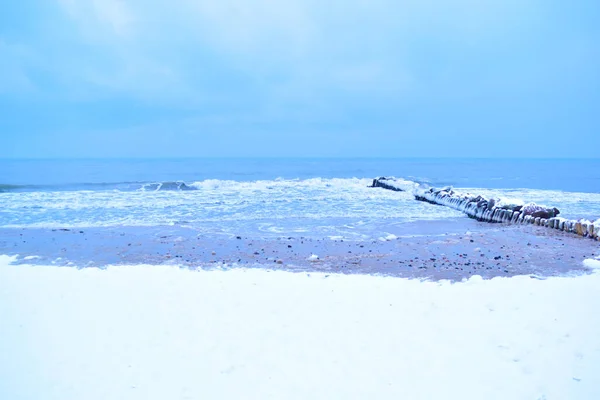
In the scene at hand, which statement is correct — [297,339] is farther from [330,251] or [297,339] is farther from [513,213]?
[513,213]

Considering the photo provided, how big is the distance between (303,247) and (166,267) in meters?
3.07

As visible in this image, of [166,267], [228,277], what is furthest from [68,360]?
[166,267]

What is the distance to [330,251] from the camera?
26.9 ft

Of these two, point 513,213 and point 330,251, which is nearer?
point 330,251

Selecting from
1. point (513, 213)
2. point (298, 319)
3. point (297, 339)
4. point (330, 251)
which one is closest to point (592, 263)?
point (330, 251)

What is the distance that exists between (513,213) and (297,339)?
11732 millimetres

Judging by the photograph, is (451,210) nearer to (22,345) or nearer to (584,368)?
(584,368)

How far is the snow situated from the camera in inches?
122

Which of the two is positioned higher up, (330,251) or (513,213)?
(513,213)

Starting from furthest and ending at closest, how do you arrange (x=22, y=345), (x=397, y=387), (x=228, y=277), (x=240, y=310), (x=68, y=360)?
(x=228, y=277)
(x=240, y=310)
(x=22, y=345)
(x=68, y=360)
(x=397, y=387)

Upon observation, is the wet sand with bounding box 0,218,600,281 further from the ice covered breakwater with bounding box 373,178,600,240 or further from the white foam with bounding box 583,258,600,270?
the ice covered breakwater with bounding box 373,178,600,240

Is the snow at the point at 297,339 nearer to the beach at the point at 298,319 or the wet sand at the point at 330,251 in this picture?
the beach at the point at 298,319

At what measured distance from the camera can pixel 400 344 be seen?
12.3ft

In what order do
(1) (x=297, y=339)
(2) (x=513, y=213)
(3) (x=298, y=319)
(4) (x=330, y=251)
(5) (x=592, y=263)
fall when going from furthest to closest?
1. (2) (x=513, y=213)
2. (4) (x=330, y=251)
3. (5) (x=592, y=263)
4. (3) (x=298, y=319)
5. (1) (x=297, y=339)
